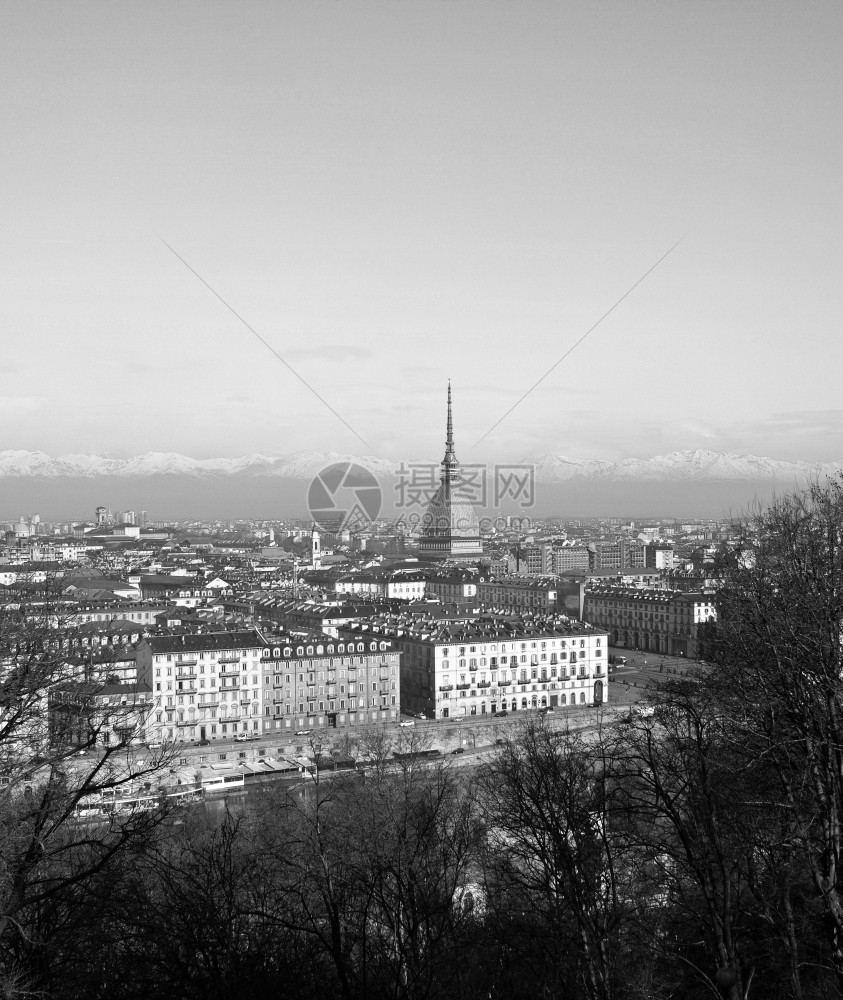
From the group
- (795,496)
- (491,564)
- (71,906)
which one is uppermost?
(795,496)

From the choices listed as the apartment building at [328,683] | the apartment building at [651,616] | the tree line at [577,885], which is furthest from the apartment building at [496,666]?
the tree line at [577,885]

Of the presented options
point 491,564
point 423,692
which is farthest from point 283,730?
point 491,564

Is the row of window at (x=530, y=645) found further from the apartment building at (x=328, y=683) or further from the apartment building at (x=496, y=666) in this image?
the apartment building at (x=328, y=683)

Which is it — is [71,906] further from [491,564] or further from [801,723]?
[491,564]

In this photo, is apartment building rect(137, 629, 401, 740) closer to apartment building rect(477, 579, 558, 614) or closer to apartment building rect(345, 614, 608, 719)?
apartment building rect(345, 614, 608, 719)

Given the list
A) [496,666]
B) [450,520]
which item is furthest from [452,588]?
[496,666]

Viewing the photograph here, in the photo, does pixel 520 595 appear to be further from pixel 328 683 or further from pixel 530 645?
pixel 328 683
